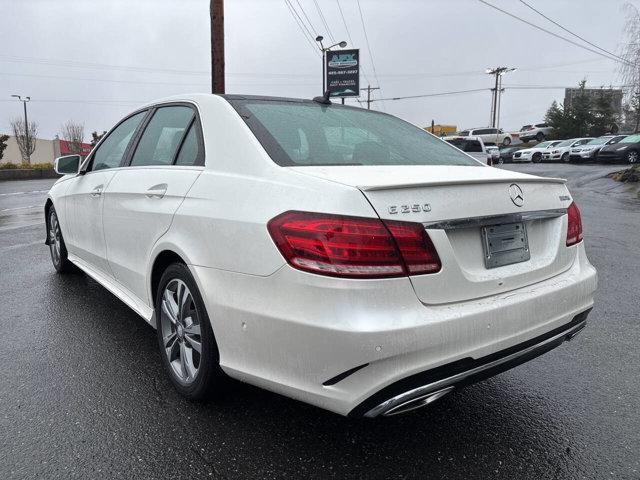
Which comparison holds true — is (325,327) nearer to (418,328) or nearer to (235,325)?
(418,328)

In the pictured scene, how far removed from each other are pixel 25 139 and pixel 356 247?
198ft

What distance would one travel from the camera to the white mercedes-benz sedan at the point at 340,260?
1845 mm

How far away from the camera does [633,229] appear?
8500 millimetres

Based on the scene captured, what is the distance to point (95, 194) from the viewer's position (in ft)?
12.2

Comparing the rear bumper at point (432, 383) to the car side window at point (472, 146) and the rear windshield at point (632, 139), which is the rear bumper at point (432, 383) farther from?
the rear windshield at point (632, 139)

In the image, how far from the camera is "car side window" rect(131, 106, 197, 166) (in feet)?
9.66

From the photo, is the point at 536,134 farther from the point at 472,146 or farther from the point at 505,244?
the point at 505,244

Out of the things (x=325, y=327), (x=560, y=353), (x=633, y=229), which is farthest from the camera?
(x=633, y=229)

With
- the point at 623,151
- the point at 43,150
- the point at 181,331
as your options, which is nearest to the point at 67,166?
the point at 181,331

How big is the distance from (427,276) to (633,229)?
8136 mm

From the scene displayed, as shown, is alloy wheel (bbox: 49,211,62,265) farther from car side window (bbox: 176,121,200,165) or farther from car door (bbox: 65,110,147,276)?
car side window (bbox: 176,121,200,165)

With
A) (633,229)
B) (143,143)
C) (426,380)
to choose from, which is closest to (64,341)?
(143,143)

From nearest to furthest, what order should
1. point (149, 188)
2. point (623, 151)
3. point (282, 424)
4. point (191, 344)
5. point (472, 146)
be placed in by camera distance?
point (282, 424) → point (191, 344) → point (149, 188) → point (472, 146) → point (623, 151)

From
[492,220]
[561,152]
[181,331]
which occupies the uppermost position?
[492,220]
